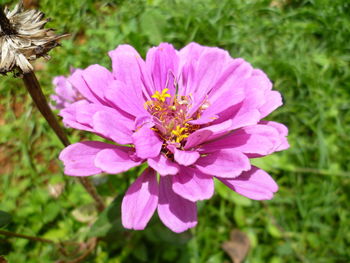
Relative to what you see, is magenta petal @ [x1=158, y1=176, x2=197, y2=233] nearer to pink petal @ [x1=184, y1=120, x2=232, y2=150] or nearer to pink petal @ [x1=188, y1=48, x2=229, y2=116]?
pink petal @ [x1=184, y1=120, x2=232, y2=150]

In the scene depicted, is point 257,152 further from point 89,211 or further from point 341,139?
point 341,139

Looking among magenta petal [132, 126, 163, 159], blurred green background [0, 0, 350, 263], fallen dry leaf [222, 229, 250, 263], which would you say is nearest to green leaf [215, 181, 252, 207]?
blurred green background [0, 0, 350, 263]

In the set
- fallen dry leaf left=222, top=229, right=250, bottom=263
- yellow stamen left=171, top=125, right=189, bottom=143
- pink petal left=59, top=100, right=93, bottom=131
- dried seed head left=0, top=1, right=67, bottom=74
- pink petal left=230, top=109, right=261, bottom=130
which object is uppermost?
dried seed head left=0, top=1, right=67, bottom=74

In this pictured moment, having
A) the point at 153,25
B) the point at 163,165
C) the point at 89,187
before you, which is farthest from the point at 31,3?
the point at 163,165

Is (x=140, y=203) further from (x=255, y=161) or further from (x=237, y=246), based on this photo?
(x=237, y=246)

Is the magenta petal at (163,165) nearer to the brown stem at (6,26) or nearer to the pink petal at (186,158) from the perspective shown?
the pink petal at (186,158)

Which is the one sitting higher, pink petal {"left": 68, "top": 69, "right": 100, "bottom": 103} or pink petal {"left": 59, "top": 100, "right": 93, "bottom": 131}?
pink petal {"left": 68, "top": 69, "right": 100, "bottom": 103}

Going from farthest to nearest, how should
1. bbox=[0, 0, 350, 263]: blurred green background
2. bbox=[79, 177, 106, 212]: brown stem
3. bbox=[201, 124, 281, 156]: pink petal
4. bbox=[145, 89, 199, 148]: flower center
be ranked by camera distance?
bbox=[0, 0, 350, 263]: blurred green background → bbox=[79, 177, 106, 212]: brown stem → bbox=[145, 89, 199, 148]: flower center → bbox=[201, 124, 281, 156]: pink petal

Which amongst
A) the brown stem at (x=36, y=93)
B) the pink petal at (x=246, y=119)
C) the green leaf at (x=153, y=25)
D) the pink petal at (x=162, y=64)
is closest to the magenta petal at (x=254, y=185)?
the pink petal at (x=246, y=119)
